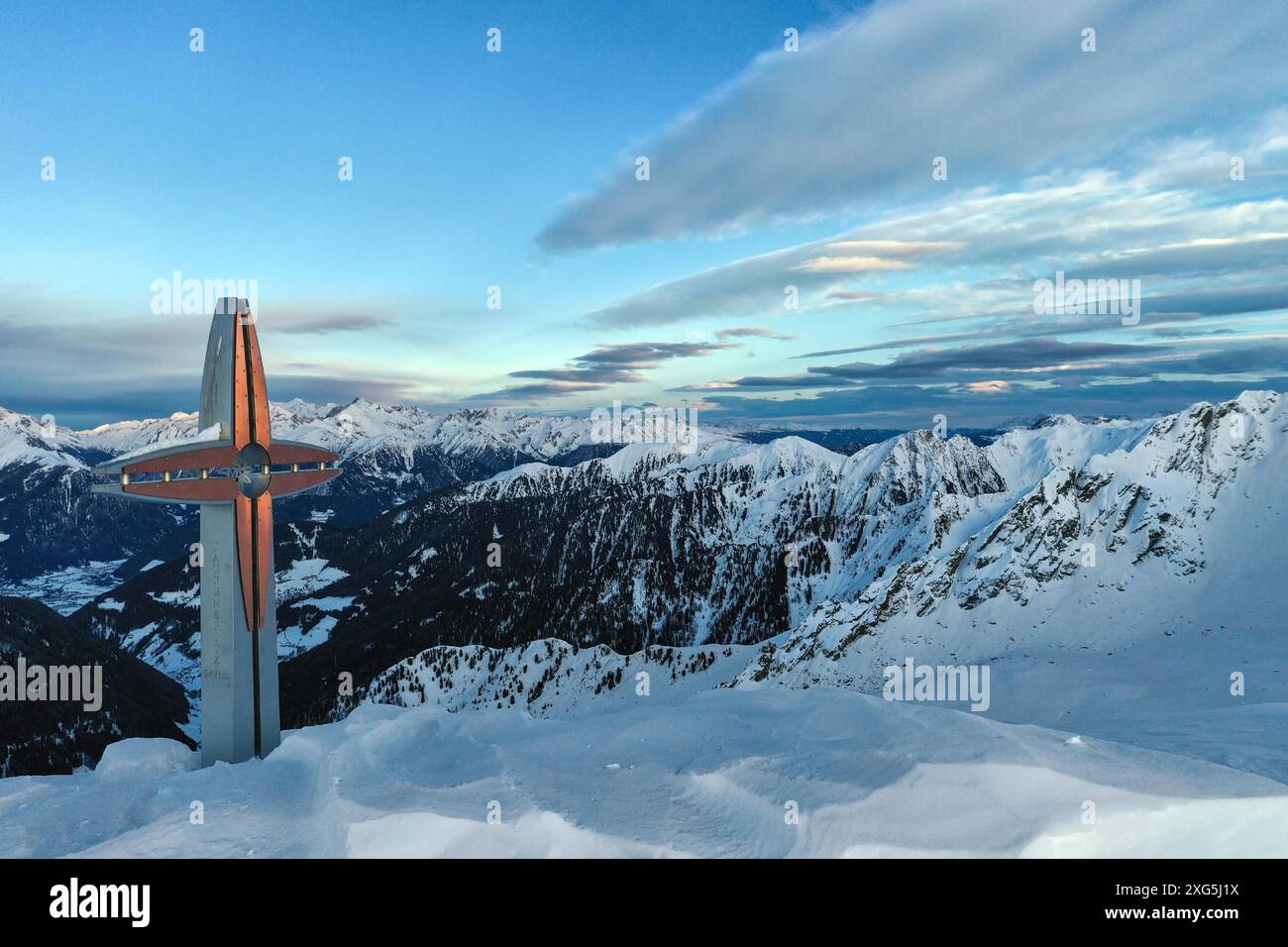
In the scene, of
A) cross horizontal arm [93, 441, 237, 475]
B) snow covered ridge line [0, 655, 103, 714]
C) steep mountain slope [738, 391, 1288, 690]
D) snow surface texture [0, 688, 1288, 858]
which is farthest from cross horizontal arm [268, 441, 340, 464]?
snow covered ridge line [0, 655, 103, 714]

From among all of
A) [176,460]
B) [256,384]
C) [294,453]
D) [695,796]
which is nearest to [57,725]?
[294,453]

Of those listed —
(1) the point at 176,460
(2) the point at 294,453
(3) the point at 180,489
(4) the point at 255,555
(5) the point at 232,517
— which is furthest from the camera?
(2) the point at 294,453

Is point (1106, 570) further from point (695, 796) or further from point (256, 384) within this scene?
point (256, 384)

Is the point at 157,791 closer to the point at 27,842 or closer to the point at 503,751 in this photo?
the point at 27,842

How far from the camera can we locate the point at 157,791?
55.8 ft

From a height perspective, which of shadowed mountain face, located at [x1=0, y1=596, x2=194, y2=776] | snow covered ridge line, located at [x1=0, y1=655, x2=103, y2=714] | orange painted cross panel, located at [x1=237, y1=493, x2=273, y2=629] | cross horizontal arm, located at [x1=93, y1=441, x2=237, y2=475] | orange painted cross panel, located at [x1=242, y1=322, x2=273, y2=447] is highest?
orange painted cross panel, located at [x1=242, y1=322, x2=273, y2=447]

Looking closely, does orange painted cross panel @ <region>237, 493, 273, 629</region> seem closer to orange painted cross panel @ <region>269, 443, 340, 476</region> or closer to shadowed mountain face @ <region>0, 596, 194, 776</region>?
orange painted cross panel @ <region>269, 443, 340, 476</region>

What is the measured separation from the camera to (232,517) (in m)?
24.3

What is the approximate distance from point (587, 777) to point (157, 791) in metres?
11.3

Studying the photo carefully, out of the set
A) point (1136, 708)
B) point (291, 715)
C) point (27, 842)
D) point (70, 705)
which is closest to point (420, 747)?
point (27, 842)

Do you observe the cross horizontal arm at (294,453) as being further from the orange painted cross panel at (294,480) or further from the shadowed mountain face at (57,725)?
the shadowed mountain face at (57,725)

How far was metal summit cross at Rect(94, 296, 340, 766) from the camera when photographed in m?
23.5

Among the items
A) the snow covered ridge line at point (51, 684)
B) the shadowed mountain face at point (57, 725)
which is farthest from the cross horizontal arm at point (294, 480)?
the snow covered ridge line at point (51, 684)

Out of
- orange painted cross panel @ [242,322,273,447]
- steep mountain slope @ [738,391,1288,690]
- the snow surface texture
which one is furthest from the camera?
steep mountain slope @ [738,391,1288,690]
